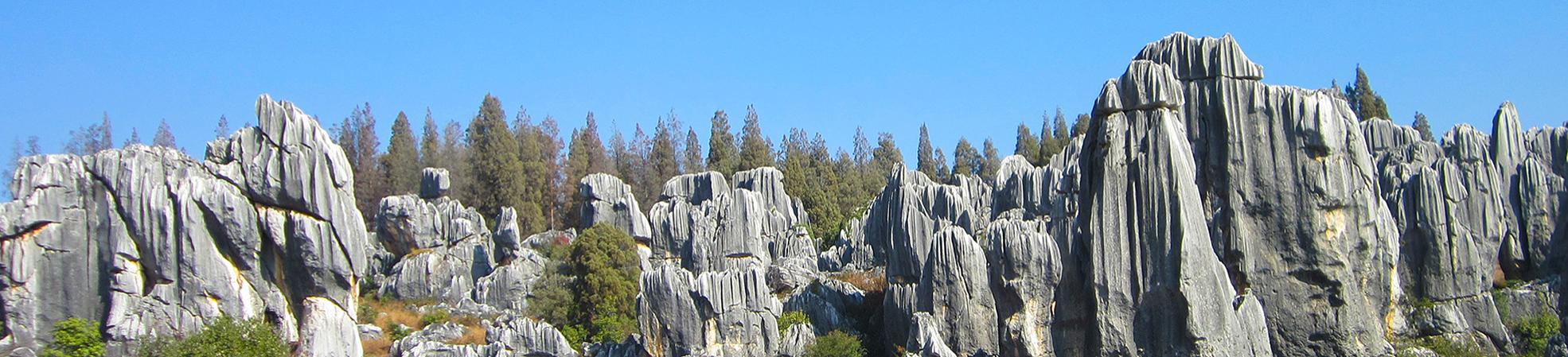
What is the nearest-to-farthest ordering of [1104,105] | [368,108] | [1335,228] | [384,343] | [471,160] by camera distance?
[1104,105] → [1335,228] → [384,343] → [471,160] → [368,108]

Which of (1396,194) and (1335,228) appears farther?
(1396,194)

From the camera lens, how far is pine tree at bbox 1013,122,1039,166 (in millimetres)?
90081

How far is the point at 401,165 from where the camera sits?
77250 mm

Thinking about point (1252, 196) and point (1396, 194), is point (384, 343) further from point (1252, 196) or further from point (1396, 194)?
point (1396, 194)

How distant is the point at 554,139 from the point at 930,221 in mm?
49936

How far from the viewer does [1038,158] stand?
84.8 m

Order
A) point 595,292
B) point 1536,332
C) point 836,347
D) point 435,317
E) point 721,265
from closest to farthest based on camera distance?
1. point 1536,332
2. point 836,347
3. point 595,292
4. point 435,317
5. point 721,265

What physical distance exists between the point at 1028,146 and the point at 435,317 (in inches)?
2090

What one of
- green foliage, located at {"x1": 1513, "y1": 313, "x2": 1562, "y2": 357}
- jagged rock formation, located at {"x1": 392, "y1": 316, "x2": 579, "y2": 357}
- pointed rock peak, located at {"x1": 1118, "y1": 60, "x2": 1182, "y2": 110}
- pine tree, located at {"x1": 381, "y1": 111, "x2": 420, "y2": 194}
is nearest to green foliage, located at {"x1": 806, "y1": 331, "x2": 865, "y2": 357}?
jagged rock formation, located at {"x1": 392, "y1": 316, "x2": 579, "y2": 357}

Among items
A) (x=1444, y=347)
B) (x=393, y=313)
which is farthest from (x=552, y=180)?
(x=1444, y=347)

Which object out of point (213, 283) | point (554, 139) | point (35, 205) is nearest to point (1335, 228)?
point (213, 283)

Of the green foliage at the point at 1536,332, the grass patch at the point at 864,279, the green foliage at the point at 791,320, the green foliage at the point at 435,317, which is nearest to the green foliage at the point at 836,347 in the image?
the green foliage at the point at 791,320

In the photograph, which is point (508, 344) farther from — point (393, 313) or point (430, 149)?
point (430, 149)

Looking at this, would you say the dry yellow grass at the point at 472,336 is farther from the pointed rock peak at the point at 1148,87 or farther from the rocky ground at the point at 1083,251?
the pointed rock peak at the point at 1148,87
